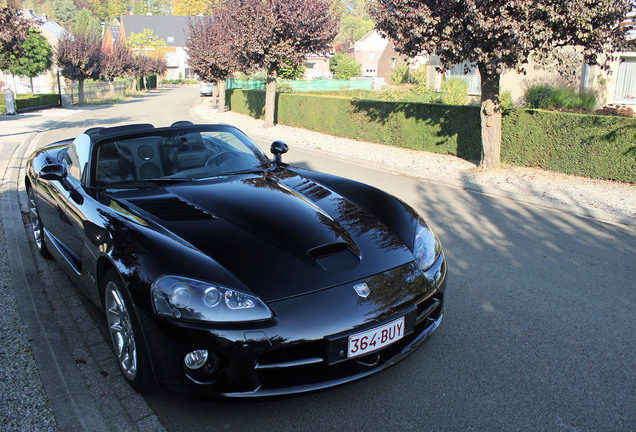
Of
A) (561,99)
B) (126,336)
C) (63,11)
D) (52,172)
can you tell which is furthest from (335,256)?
(63,11)

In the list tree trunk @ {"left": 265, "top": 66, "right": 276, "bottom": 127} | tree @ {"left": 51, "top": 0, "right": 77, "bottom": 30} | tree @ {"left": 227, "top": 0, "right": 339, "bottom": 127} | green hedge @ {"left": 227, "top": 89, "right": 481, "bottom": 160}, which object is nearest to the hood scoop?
green hedge @ {"left": 227, "top": 89, "right": 481, "bottom": 160}

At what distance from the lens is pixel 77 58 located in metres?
38.2

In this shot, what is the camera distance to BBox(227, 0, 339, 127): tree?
20.2m

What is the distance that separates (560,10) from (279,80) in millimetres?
27185

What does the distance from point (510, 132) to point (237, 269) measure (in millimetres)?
10652

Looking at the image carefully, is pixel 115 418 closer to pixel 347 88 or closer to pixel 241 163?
pixel 241 163

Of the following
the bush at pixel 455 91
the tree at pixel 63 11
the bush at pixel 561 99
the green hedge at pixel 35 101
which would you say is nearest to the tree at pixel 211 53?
the green hedge at pixel 35 101

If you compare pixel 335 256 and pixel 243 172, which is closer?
pixel 335 256

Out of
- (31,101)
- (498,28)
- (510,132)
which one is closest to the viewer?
(498,28)

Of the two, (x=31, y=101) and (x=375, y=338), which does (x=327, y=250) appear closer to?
(x=375, y=338)

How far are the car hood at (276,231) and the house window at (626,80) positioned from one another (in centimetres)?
1569

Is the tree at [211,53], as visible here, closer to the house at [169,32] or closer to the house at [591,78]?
the house at [591,78]

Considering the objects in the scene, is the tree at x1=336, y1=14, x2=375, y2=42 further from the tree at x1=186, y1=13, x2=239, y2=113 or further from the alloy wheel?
the alloy wheel

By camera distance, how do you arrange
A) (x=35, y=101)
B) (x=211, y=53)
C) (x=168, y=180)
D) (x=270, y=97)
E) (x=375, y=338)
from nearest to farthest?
(x=375, y=338), (x=168, y=180), (x=270, y=97), (x=211, y=53), (x=35, y=101)
